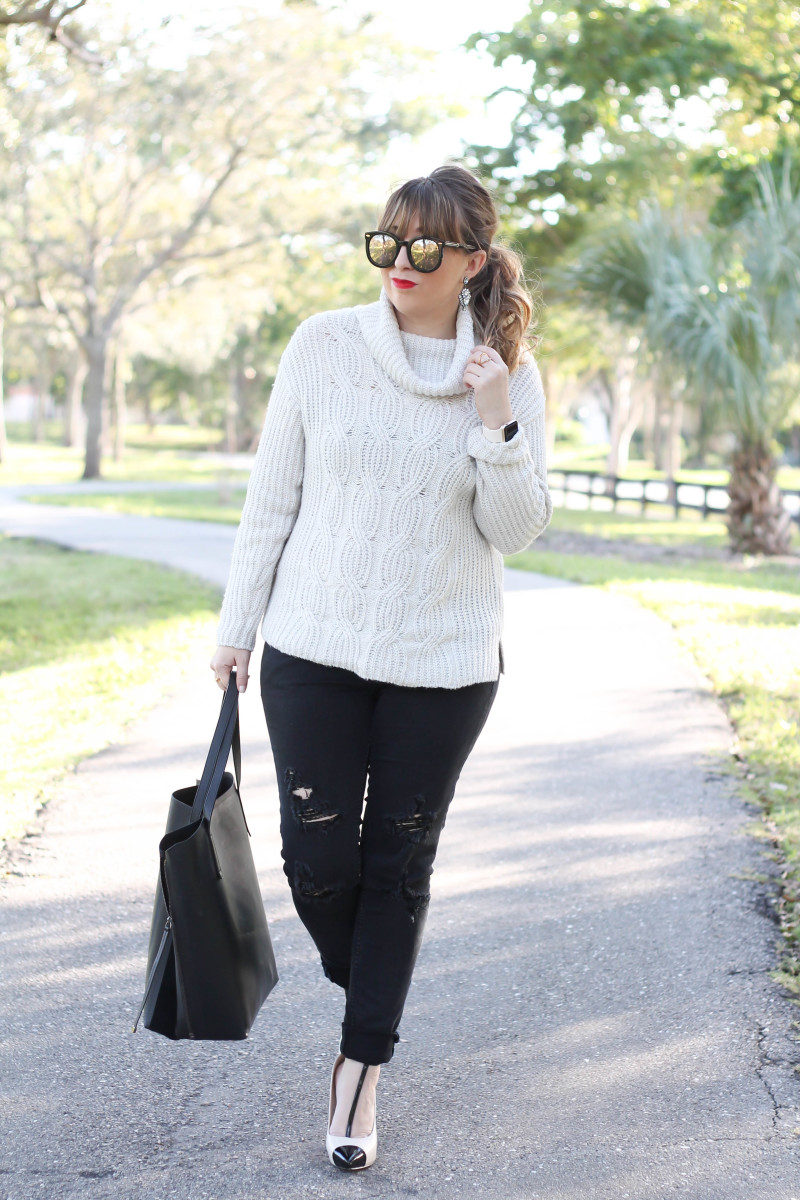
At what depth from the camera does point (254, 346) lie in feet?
161

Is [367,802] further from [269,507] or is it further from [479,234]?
[479,234]

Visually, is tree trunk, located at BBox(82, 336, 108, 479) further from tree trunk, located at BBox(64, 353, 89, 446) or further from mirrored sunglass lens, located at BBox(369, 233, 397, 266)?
mirrored sunglass lens, located at BBox(369, 233, 397, 266)

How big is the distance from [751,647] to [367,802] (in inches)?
237

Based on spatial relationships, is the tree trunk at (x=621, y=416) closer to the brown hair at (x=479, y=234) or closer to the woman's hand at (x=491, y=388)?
the brown hair at (x=479, y=234)

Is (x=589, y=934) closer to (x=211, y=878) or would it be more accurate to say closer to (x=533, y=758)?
(x=211, y=878)

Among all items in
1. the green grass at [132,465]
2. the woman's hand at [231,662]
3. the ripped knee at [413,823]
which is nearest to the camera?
the ripped knee at [413,823]

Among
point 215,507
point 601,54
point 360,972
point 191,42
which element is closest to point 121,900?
point 360,972

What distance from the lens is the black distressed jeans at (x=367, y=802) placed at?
2512 mm

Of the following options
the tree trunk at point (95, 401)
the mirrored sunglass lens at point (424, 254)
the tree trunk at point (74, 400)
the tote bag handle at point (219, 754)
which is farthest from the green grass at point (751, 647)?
the tree trunk at point (74, 400)

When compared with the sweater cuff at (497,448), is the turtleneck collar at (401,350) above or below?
above

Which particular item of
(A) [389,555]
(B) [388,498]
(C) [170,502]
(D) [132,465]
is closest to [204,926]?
(A) [389,555]

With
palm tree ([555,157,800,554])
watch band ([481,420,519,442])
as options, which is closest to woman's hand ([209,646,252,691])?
watch band ([481,420,519,442])

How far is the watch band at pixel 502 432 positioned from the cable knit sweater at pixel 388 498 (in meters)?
0.02

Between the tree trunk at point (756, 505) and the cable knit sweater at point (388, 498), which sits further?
the tree trunk at point (756, 505)
